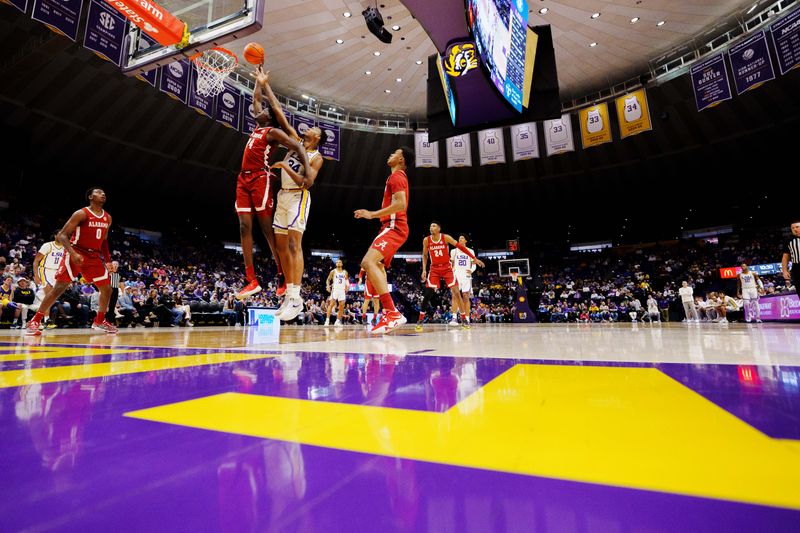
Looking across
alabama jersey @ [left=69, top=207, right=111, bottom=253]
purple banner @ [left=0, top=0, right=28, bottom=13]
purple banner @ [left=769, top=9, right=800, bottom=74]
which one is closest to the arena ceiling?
purple banner @ [left=769, top=9, right=800, bottom=74]

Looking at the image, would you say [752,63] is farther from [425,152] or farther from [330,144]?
[330,144]

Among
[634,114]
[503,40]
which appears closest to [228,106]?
[503,40]

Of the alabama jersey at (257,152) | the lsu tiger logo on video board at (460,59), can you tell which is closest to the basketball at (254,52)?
the alabama jersey at (257,152)

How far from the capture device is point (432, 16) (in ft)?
26.2

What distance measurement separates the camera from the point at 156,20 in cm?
540

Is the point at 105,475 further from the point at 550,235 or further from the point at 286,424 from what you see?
the point at 550,235

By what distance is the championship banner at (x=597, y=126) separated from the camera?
41.9ft

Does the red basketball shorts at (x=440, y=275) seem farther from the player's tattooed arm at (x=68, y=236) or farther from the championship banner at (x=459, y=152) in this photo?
the championship banner at (x=459, y=152)

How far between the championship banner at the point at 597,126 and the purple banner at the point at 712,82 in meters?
2.47

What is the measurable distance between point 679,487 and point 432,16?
9.32 m

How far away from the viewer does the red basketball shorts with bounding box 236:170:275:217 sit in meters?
3.24

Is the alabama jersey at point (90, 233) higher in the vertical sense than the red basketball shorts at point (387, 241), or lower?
higher

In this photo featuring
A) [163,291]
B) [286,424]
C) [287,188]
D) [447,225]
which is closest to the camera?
[286,424]

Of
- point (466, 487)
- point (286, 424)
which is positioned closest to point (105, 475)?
point (286, 424)
